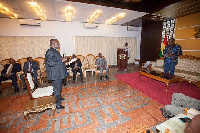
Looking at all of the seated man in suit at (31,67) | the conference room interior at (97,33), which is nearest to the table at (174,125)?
the conference room interior at (97,33)

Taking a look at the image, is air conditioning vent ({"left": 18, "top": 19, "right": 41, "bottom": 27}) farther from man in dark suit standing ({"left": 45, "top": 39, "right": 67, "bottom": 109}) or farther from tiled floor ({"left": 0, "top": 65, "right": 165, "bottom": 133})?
man in dark suit standing ({"left": 45, "top": 39, "right": 67, "bottom": 109})

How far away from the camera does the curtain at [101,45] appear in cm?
738

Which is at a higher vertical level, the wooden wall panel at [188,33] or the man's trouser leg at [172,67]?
the wooden wall panel at [188,33]

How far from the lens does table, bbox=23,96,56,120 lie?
217 cm

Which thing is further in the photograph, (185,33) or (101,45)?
(101,45)

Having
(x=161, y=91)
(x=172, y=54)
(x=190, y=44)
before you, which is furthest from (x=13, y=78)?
(x=190, y=44)

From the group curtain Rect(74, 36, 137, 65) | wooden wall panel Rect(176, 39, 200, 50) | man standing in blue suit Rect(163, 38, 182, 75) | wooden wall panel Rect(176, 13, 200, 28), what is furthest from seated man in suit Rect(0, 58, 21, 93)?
wooden wall panel Rect(176, 13, 200, 28)

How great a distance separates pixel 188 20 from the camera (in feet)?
18.3

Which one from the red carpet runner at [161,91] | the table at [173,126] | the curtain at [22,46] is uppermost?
the curtain at [22,46]

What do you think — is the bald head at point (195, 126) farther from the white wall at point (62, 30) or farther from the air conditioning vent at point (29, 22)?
the air conditioning vent at point (29, 22)

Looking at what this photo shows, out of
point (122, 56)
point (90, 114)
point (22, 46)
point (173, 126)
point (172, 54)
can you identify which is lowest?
point (90, 114)

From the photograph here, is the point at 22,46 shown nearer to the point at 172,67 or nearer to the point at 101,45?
the point at 101,45

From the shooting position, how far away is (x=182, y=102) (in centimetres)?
222

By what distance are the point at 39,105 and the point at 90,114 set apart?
1273mm
